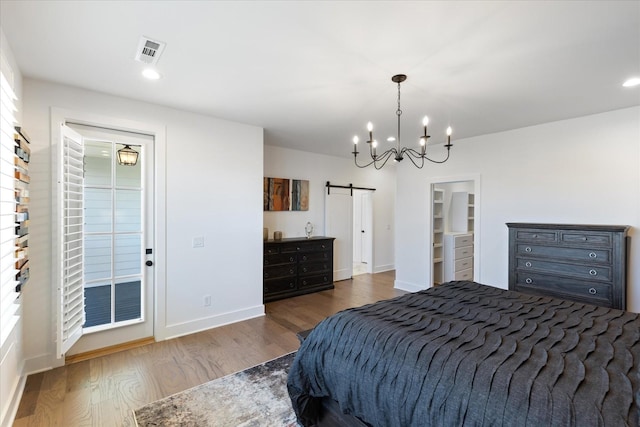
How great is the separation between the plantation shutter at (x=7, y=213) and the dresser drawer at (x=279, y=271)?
296cm

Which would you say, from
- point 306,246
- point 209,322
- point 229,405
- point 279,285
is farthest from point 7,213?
point 306,246

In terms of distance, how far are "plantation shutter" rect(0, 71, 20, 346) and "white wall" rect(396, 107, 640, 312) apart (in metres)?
5.01

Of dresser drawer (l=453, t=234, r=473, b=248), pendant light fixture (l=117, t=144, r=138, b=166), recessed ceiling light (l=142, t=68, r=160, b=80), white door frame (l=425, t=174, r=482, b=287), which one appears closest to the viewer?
recessed ceiling light (l=142, t=68, r=160, b=80)

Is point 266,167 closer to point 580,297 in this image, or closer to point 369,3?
point 369,3

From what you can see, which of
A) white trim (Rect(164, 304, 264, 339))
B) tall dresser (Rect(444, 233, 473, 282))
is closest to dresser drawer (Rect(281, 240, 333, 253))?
white trim (Rect(164, 304, 264, 339))

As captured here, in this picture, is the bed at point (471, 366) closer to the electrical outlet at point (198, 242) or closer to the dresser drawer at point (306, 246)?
the electrical outlet at point (198, 242)

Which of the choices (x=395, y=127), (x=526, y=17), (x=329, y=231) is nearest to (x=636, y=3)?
(x=526, y=17)

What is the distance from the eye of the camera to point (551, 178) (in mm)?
3682

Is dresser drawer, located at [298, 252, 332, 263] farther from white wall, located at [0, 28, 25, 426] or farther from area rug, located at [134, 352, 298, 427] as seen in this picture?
white wall, located at [0, 28, 25, 426]

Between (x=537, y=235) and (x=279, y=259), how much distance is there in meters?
3.59

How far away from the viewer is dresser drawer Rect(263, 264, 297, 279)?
4629 millimetres

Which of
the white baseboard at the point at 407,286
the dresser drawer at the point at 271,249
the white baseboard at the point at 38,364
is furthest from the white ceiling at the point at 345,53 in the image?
the white baseboard at the point at 407,286

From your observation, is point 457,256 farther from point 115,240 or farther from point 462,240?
point 115,240

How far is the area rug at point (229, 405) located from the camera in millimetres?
1994
